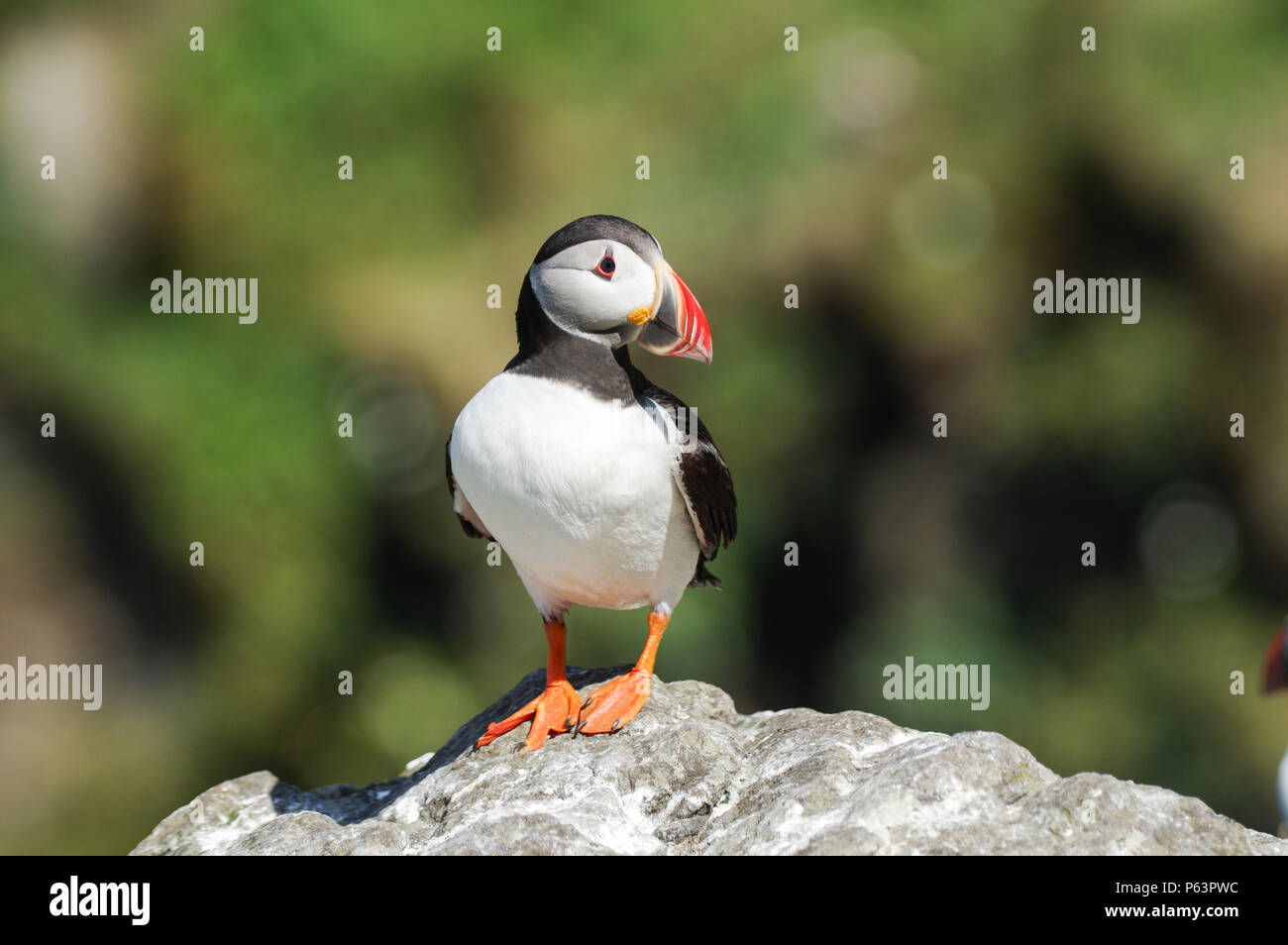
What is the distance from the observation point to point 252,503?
11.2 meters

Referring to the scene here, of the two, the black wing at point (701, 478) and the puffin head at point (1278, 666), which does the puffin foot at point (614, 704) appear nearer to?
the black wing at point (701, 478)

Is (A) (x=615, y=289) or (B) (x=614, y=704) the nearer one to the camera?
(A) (x=615, y=289)

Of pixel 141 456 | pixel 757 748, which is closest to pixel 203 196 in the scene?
pixel 141 456

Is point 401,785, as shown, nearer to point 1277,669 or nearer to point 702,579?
point 702,579

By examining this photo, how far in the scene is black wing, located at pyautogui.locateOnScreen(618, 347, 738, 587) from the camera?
523 cm

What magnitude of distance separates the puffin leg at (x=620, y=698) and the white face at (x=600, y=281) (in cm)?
133

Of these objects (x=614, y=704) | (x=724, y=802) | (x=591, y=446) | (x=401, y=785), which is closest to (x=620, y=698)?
(x=614, y=704)

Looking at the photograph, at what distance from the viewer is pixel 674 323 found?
16.2 feet

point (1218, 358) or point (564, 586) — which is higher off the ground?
point (1218, 358)

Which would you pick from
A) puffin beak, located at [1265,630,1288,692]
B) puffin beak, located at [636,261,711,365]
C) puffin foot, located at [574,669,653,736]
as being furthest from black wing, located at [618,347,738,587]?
puffin beak, located at [1265,630,1288,692]

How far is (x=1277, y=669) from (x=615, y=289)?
178 inches
